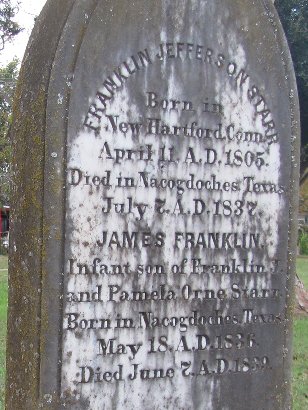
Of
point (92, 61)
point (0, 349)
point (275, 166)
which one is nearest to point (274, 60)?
point (275, 166)

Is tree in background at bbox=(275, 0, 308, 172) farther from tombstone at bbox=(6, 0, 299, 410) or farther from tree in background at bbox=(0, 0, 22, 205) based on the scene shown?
tombstone at bbox=(6, 0, 299, 410)

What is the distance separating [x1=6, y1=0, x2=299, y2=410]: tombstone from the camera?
12.2 ft

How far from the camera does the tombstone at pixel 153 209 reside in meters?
3.72

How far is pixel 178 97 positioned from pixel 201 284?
1.01 meters

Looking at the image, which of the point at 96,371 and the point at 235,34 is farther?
the point at 235,34

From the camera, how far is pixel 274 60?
4238 mm

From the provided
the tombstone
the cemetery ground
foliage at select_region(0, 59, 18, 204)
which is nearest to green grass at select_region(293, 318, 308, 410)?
the cemetery ground

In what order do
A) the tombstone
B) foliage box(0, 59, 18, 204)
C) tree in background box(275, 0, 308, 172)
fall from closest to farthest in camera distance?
1. the tombstone
2. tree in background box(275, 0, 308, 172)
3. foliage box(0, 59, 18, 204)

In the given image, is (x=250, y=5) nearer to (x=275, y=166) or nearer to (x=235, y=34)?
(x=235, y=34)

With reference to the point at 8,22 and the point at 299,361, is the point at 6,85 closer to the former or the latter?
the point at 8,22

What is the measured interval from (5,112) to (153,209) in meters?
17.9

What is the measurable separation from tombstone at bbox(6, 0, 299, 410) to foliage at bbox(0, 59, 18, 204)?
1543 centimetres

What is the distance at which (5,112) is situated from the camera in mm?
21062

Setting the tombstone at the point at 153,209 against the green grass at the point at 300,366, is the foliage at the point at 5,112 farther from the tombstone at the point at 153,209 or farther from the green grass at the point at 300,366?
the tombstone at the point at 153,209
